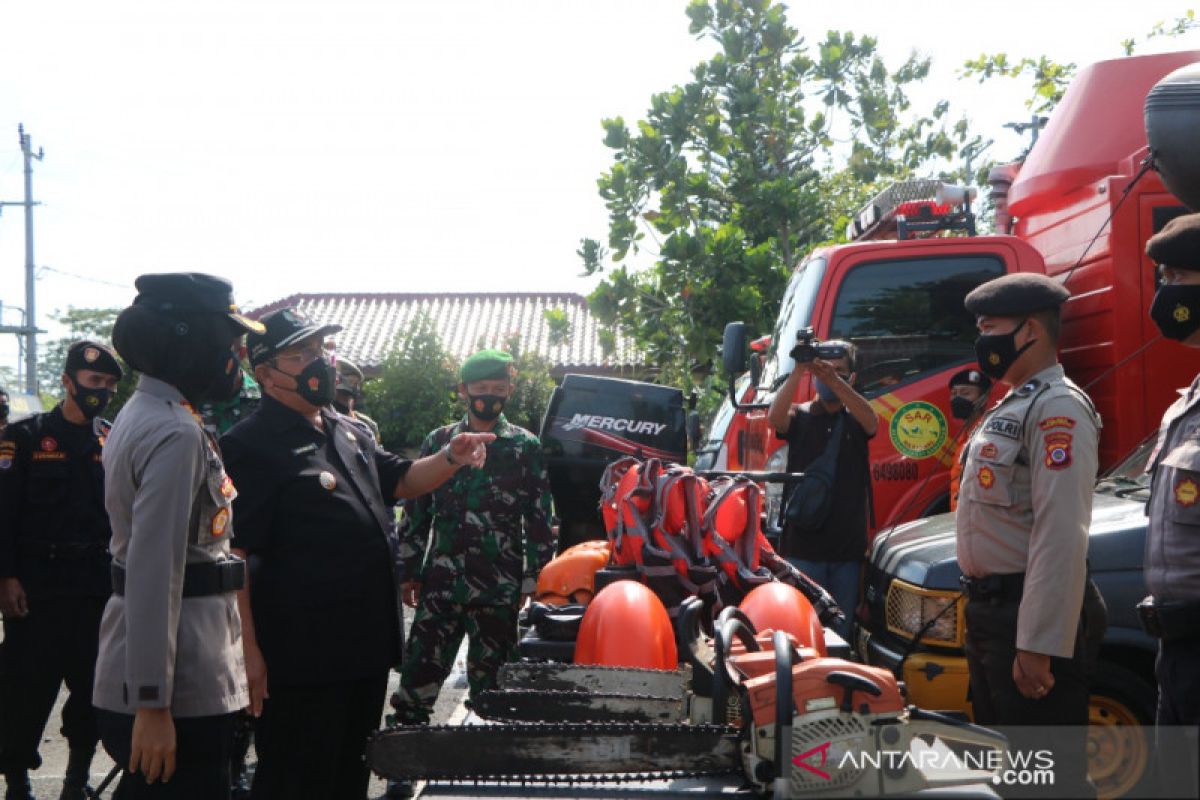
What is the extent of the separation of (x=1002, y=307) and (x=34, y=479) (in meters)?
4.28

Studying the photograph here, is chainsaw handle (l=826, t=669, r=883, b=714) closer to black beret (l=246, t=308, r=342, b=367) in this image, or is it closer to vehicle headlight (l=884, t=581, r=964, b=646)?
vehicle headlight (l=884, t=581, r=964, b=646)

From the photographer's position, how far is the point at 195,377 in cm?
313

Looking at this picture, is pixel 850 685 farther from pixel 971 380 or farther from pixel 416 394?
pixel 416 394

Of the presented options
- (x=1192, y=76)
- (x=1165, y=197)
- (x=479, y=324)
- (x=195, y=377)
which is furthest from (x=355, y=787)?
(x=479, y=324)

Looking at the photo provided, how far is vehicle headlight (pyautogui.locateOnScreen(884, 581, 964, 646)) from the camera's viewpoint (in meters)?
4.79

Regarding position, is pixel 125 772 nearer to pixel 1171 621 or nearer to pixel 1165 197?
pixel 1171 621

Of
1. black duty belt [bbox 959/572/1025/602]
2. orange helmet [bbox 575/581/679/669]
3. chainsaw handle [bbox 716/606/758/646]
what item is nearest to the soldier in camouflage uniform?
orange helmet [bbox 575/581/679/669]

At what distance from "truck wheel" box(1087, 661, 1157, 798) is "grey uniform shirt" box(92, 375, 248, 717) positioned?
302 centimetres

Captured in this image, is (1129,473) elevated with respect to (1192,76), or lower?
lower

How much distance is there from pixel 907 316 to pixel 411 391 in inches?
515

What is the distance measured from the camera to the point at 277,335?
3.78m

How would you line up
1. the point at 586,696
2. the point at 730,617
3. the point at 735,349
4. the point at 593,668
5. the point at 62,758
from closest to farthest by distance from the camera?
1. the point at 730,617
2. the point at 586,696
3. the point at 593,668
4. the point at 62,758
5. the point at 735,349

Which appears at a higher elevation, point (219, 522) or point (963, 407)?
point (219, 522)

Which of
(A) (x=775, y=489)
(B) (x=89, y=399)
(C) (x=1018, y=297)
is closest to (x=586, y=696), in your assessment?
(C) (x=1018, y=297)
